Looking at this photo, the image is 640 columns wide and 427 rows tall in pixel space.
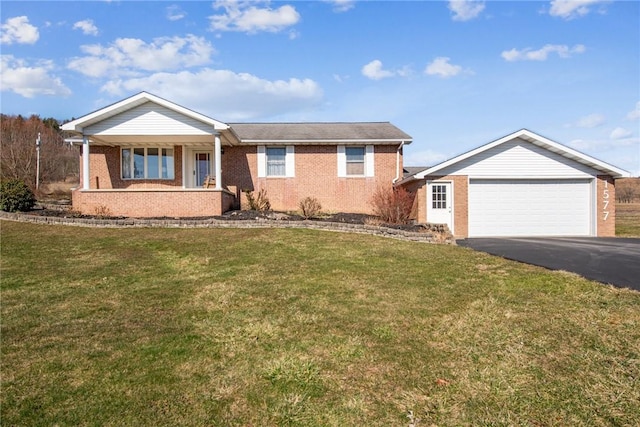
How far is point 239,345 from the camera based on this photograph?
15.8 ft

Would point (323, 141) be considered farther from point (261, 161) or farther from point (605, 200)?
point (605, 200)

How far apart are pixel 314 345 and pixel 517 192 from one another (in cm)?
1401

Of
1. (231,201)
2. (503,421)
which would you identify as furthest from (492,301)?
(231,201)

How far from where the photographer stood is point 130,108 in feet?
53.3

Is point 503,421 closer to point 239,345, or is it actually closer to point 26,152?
point 239,345

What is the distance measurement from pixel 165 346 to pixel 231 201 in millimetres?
13206

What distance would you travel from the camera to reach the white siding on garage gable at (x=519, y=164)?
52.2 feet

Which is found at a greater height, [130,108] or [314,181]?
[130,108]

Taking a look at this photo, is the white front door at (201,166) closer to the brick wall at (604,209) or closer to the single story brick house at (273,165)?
Result: the single story brick house at (273,165)

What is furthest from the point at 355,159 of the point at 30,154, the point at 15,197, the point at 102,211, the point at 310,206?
the point at 30,154

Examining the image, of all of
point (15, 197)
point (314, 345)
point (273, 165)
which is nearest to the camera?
point (314, 345)

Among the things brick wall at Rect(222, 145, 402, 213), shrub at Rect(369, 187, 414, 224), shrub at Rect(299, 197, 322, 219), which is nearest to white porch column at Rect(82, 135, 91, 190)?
brick wall at Rect(222, 145, 402, 213)

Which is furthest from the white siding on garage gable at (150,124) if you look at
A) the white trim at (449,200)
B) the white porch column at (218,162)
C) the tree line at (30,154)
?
the tree line at (30,154)

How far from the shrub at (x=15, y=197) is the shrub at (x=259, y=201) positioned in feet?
28.6
